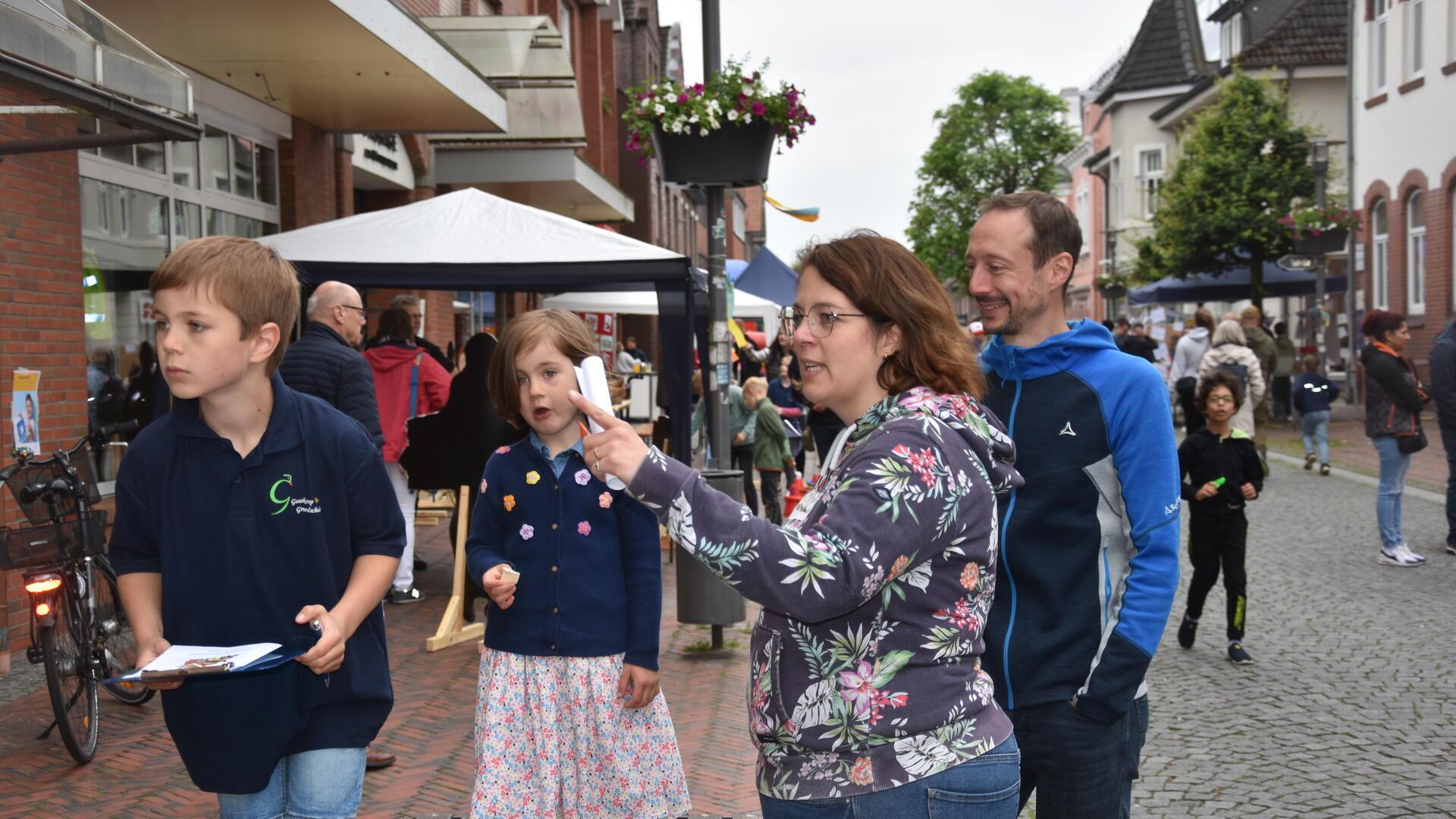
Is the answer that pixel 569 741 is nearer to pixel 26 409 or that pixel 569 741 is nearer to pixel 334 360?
pixel 334 360

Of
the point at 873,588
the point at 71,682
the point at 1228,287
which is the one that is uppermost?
the point at 1228,287

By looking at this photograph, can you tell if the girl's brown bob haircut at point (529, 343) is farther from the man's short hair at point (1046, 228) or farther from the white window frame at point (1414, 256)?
the white window frame at point (1414, 256)

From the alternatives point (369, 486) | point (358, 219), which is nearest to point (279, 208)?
point (358, 219)

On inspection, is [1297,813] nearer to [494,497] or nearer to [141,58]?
[494,497]

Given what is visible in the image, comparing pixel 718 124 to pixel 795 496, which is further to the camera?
pixel 795 496

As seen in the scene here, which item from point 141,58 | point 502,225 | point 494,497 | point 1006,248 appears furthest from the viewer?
point 502,225

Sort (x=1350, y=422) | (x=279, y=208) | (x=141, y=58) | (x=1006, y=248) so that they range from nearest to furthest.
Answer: (x=1006, y=248) → (x=141, y=58) → (x=279, y=208) → (x=1350, y=422)

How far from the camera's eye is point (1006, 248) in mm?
3080

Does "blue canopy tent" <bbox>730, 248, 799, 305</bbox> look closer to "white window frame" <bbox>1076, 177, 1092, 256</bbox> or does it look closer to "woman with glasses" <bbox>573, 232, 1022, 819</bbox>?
"woman with glasses" <bbox>573, 232, 1022, 819</bbox>

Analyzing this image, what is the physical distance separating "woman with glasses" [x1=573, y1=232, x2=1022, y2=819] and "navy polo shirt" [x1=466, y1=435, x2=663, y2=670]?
56.8 inches

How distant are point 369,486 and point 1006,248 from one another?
4.77 ft

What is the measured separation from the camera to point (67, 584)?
6.07 m

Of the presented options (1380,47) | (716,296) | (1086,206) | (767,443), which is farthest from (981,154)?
(716,296)

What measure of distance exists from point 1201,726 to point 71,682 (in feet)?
16.2
